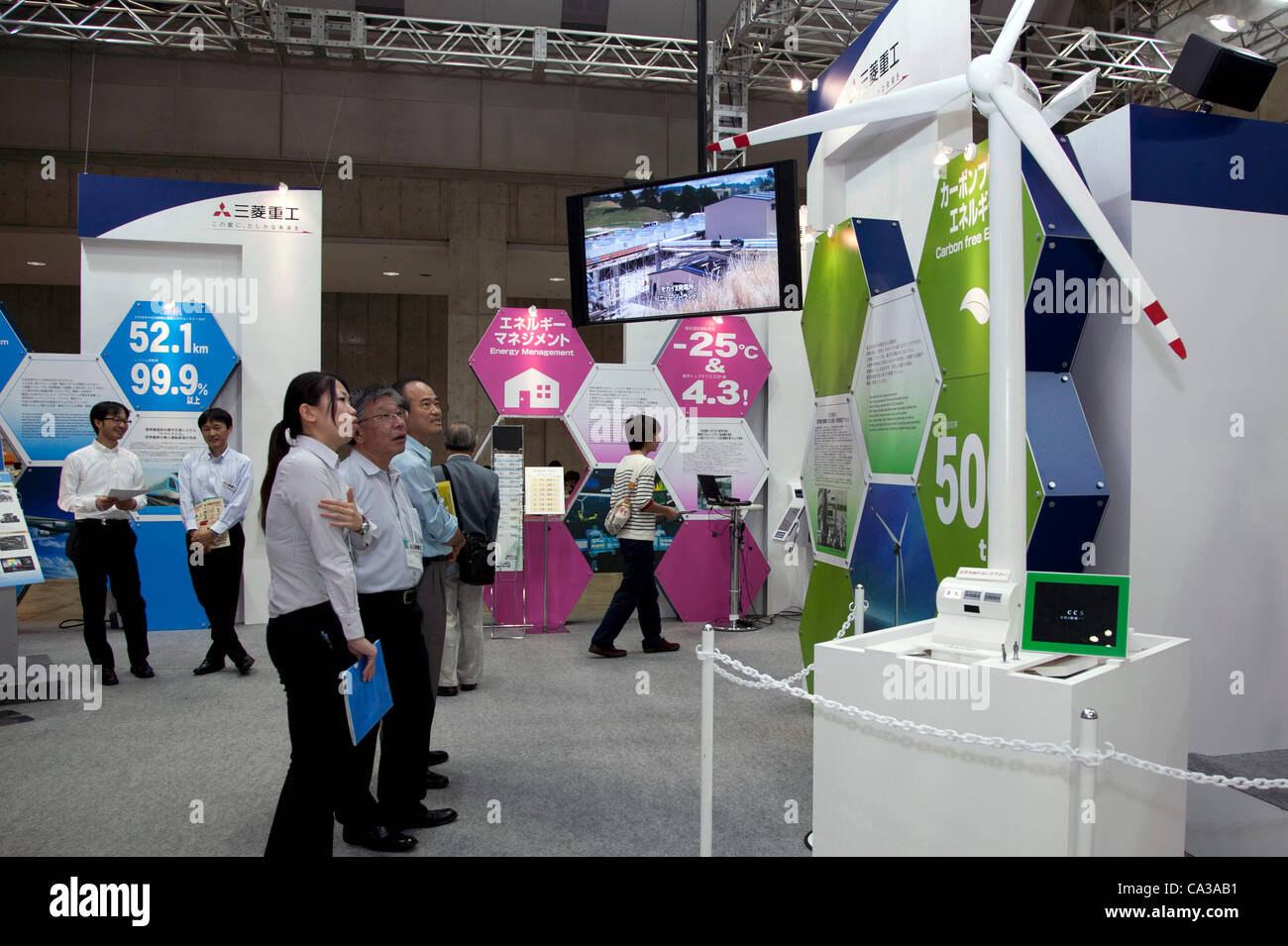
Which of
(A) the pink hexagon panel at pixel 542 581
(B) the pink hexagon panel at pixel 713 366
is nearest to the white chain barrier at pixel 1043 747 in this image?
(A) the pink hexagon panel at pixel 542 581

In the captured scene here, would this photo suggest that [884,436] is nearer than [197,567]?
Yes

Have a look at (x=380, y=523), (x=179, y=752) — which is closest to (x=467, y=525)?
(x=179, y=752)

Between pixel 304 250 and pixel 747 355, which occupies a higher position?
pixel 304 250

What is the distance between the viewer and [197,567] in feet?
18.4

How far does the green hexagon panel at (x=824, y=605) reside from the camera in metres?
4.51

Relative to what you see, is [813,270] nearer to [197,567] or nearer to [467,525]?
[467,525]

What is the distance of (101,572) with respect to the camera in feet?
17.7

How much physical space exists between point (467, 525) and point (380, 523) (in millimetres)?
2159

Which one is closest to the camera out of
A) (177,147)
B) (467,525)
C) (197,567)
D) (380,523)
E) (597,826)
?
(380,523)

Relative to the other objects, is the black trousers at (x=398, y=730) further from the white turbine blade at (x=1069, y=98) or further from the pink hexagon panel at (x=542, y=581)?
the pink hexagon panel at (x=542, y=581)

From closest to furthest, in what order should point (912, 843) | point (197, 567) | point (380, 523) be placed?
point (912, 843)
point (380, 523)
point (197, 567)

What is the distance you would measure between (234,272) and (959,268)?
6341mm

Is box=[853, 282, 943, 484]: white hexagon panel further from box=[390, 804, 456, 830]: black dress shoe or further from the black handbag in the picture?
box=[390, 804, 456, 830]: black dress shoe

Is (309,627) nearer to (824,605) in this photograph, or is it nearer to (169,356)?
(824,605)
